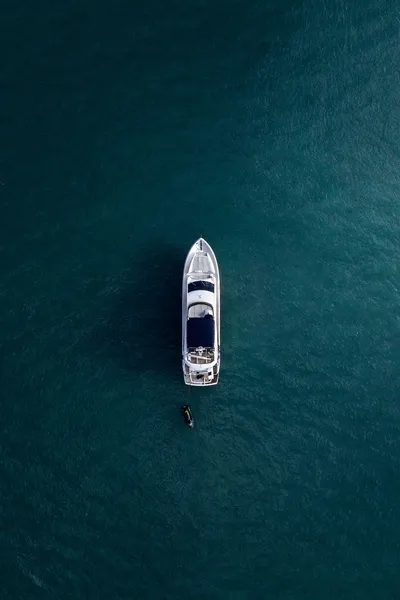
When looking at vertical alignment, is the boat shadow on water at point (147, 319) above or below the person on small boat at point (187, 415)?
above

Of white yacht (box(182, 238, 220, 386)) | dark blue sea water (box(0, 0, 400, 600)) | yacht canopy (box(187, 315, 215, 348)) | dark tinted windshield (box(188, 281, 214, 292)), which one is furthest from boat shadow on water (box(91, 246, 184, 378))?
yacht canopy (box(187, 315, 215, 348))

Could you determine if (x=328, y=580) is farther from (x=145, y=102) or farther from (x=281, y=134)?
(x=145, y=102)

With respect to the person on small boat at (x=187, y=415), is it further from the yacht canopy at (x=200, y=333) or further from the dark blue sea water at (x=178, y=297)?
the yacht canopy at (x=200, y=333)

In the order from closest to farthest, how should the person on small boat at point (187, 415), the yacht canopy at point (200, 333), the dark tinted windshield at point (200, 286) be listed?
1. the yacht canopy at point (200, 333)
2. the person on small boat at point (187, 415)
3. the dark tinted windshield at point (200, 286)

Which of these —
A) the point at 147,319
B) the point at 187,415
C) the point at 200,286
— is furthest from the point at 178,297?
the point at 187,415

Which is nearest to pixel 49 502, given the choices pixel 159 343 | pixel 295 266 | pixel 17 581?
pixel 17 581

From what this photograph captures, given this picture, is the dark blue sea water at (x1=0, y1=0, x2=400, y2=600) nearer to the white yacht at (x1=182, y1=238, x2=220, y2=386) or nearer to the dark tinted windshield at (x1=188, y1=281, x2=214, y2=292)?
the white yacht at (x1=182, y1=238, x2=220, y2=386)

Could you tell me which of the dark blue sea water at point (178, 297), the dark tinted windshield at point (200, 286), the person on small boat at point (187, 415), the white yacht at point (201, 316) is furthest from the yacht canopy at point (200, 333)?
the person on small boat at point (187, 415)

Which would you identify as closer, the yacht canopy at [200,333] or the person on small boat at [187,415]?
the yacht canopy at [200,333]
